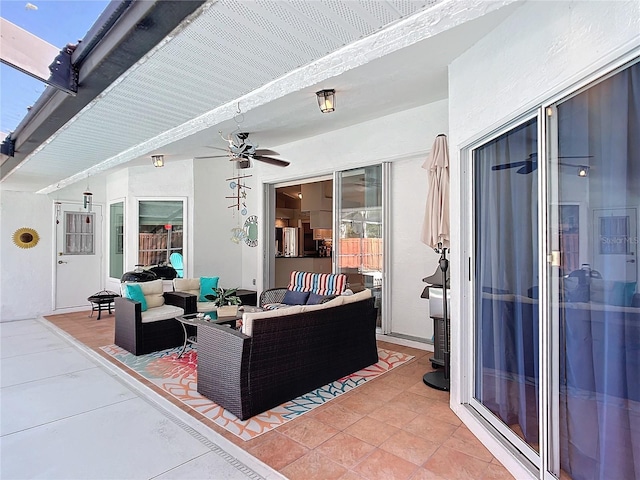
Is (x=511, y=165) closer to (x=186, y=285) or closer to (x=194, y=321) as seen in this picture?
(x=194, y=321)

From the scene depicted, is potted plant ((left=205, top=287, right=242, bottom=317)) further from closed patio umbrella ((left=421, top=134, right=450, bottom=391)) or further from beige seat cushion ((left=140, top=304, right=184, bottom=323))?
closed patio umbrella ((left=421, top=134, right=450, bottom=391))

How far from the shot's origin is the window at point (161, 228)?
7.25 metres

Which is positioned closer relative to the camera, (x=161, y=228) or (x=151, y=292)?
(x=151, y=292)

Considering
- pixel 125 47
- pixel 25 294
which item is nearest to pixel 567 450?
pixel 125 47

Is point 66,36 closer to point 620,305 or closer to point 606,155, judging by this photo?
point 606,155

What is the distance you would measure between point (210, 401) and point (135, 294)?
2222mm

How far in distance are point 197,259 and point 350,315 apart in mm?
4522

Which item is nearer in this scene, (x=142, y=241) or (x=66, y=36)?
(x=66, y=36)

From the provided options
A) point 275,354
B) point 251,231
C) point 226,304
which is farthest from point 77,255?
point 275,354

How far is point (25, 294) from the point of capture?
718cm

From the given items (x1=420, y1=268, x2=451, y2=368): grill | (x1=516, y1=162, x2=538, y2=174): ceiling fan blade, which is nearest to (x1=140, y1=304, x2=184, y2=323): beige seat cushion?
(x1=420, y1=268, x2=451, y2=368): grill

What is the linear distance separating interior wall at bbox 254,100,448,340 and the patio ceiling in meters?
0.24

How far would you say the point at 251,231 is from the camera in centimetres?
725

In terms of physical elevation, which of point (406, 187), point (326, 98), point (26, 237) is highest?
point (326, 98)
